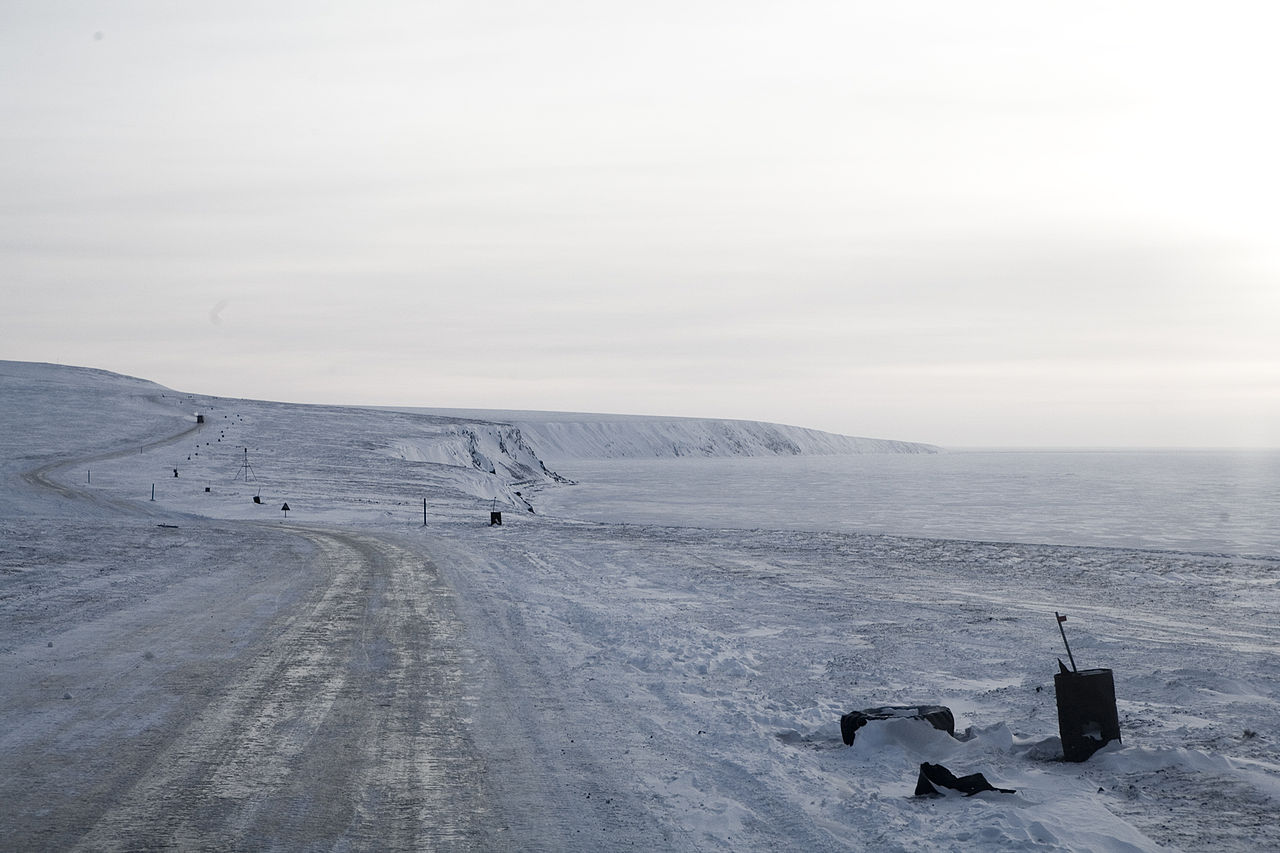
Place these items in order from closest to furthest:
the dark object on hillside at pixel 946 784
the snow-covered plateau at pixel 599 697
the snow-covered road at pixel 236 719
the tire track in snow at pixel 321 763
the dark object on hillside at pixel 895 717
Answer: the tire track in snow at pixel 321 763 < the snow-covered road at pixel 236 719 < the snow-covered plateau at pixel 599 697 < the dark object on hillside at pixel 946 784 < the dark object on hillside at pixel 895 717

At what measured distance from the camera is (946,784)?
732 cm

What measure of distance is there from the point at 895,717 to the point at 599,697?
316cm

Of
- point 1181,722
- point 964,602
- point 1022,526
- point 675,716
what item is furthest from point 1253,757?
point 1022,526

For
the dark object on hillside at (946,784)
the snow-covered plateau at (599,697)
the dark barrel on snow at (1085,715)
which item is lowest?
the snow-covered plateau at (599,697)

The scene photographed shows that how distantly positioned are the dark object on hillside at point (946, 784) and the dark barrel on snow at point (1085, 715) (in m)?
1.30

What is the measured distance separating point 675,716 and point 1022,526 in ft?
132

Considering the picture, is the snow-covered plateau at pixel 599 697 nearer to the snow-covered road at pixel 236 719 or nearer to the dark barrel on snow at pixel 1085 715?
the snow-covered road at pixel 236 719

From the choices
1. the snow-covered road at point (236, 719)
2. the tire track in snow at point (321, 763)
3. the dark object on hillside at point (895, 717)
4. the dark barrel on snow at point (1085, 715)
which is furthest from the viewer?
the dark object on hillside at point (895, 717)

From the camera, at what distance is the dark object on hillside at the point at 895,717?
28.7 feet

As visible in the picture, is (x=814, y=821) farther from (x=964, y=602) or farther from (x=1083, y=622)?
(x=964, y=602)

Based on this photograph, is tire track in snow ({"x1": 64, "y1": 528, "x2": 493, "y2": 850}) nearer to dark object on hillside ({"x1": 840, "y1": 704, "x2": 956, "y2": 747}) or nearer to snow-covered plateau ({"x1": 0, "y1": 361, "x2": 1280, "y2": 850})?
snow-covered plateau ({"x1": 0, "y1": 361, "x2": 1280, "y2": 850})

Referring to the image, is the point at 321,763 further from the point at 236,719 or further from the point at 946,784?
the point at 946,784

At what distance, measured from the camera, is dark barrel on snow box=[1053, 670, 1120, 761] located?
8.33m

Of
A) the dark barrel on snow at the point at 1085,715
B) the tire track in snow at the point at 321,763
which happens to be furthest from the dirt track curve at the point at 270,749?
the dark barrel on snow at the point at 1085,715
